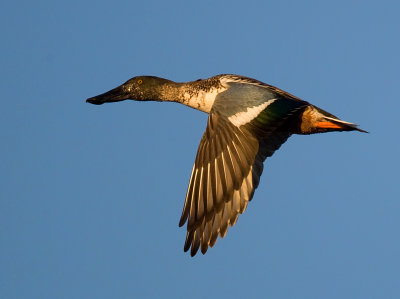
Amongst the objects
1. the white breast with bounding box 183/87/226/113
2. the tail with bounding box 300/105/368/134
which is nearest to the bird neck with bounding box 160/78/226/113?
the white breast with bounding box 183/87/226/113

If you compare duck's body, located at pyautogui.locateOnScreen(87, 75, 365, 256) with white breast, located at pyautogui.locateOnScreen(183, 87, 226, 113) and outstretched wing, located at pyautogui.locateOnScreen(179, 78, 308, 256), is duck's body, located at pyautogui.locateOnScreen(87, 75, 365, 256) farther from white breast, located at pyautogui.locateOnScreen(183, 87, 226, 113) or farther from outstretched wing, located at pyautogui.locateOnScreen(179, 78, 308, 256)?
white breast, located at pyautogui.locateOnScreen(183, 87, 226, 113)

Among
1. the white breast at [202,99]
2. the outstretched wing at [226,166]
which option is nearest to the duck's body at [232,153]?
the outstretched wing at [226,166]

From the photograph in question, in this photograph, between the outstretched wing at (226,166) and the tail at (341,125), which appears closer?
the outstretched wing at (226,166)

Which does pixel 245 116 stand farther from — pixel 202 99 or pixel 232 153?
pixel 202 99

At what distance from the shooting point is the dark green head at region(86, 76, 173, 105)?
10.5m

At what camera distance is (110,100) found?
10641 millimetres

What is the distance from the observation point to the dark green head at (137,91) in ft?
34.3

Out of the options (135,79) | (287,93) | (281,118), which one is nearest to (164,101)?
(135,79)

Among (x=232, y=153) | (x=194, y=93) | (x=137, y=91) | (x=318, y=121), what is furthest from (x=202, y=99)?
(x=232, y=153)

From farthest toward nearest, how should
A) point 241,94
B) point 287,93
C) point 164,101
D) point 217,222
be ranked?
1. point 164,101
2. point 287,93
3. point 241,94
4. point 217,222

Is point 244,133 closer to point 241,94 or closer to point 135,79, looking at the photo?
point 241,94

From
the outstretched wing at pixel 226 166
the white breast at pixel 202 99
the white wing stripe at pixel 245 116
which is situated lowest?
the outstretched wing at pixel 226 166

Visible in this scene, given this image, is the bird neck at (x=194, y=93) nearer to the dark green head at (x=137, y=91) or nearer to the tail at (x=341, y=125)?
the dark green head at (x=137, y=91)

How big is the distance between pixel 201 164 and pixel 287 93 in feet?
5.66
